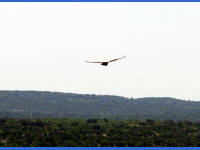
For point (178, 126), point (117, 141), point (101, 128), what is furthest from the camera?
point (178, 126)

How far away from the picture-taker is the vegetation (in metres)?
121

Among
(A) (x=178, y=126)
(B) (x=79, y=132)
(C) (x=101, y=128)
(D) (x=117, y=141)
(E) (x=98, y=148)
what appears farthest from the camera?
(A) (x=178, y=126)

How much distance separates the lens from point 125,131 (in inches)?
5541

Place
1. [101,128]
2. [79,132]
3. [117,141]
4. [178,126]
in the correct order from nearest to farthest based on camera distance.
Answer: [117,141]
[79,132]
[101,128]
[178,126]

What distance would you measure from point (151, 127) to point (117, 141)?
29020 millimetres

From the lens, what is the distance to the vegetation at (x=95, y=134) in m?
121

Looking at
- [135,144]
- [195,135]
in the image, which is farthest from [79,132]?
[195,135]

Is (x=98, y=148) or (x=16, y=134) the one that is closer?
(x=98, y=148)

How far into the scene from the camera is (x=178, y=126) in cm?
15550

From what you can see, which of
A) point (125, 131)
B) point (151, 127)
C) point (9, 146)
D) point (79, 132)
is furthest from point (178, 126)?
point (9, 146)

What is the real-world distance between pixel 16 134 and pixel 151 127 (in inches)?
1660

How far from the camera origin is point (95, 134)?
13525 centimetres

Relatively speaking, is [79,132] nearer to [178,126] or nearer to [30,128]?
[30,128]

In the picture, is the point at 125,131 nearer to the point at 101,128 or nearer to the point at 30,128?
the point at 101,128
